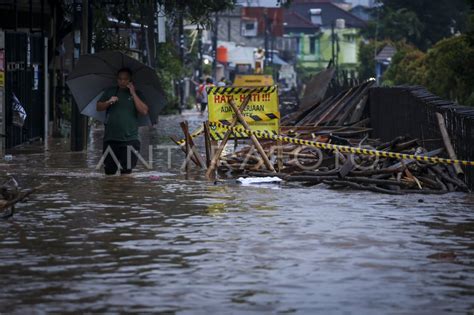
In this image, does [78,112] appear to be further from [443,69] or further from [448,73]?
[443,69]

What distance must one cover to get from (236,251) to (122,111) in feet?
27.6

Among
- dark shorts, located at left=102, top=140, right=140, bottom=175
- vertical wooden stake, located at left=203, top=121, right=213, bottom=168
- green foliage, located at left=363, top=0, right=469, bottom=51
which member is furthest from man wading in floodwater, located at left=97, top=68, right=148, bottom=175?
green foliage, located at left=363, top=0, right=469, bottom=51

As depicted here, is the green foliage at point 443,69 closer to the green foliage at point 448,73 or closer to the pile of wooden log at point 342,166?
the green foliage at point 448,73

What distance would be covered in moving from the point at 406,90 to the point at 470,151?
8.77 metres

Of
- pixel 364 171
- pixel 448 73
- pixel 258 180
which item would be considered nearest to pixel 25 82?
pixel 258 180

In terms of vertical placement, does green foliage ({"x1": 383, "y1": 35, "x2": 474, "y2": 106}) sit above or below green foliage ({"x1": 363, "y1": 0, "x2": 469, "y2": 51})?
below

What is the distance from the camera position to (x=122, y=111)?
19844 millimetres

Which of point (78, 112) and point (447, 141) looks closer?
point (447, 141)

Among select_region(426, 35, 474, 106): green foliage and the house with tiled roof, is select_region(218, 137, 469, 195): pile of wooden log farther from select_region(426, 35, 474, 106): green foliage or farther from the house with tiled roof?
the house with tiled roof

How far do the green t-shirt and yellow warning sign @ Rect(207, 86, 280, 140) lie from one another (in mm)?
2055

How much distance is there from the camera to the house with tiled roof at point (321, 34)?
170375mm

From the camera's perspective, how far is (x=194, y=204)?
16.1 metres

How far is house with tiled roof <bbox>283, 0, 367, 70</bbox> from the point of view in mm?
170375

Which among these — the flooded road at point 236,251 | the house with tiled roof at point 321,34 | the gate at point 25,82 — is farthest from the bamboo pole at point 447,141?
the house with tiled roof at point 321,34
